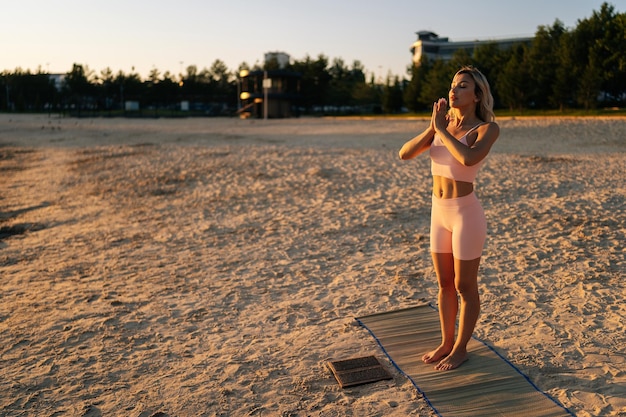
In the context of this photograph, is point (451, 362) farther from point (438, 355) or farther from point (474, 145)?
point (474, 145)

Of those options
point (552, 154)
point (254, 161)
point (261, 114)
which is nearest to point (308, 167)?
A: point (254, 161)

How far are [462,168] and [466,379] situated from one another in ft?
5.28

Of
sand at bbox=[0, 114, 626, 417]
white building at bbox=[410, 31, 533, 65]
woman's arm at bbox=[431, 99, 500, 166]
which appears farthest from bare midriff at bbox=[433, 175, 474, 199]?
white building at bbox=[410, 31, 533, 65]

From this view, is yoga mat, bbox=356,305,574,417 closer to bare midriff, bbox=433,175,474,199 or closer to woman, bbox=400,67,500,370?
woman, bbox=400,67,500,370

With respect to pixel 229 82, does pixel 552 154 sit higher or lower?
lower

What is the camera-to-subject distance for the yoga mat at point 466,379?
3852 mm

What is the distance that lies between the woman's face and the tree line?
31827 millimetres

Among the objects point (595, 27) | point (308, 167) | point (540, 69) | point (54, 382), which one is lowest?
point (54, 382)

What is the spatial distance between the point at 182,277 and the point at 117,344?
7.05ft

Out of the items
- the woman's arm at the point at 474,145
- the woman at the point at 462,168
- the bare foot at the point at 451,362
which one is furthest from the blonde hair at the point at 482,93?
the bare foot at the point at 451,362

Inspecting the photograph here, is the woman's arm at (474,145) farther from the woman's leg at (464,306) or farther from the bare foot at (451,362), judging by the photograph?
the bare foot at (451,362)

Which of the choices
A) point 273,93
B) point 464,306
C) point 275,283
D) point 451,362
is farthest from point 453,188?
point 273,93

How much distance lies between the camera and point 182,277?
7551 mm

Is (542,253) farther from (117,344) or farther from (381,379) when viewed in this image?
(117,344)
